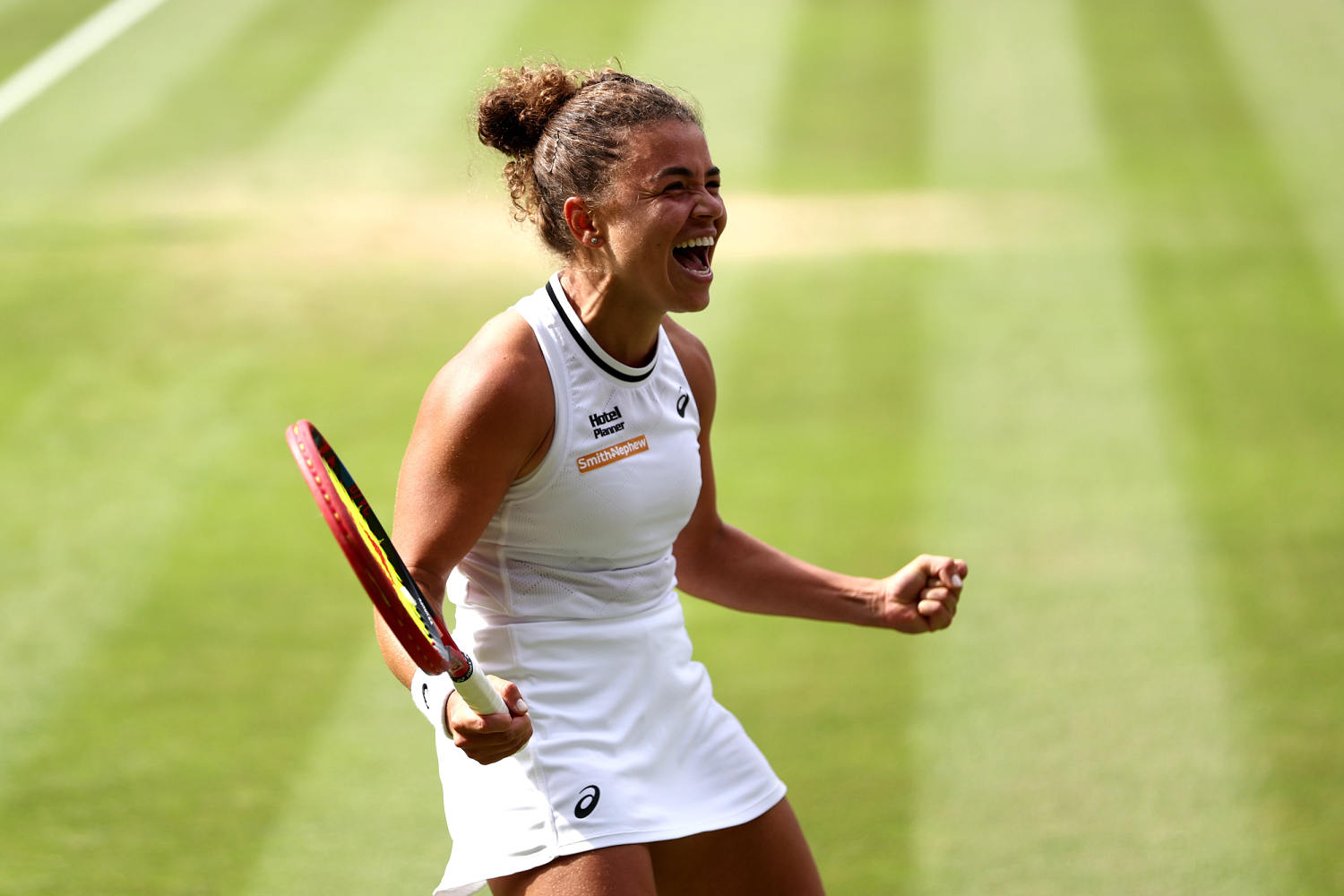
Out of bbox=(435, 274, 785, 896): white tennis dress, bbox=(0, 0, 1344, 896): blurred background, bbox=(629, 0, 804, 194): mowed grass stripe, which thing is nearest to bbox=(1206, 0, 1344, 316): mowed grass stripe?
bbox=(0, 0, 1344, 896): blurred background

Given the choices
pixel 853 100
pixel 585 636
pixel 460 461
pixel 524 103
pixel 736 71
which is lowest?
pixel 853 100

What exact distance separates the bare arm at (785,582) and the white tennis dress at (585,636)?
1.27 feet

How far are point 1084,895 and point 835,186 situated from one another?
6029 millimetres

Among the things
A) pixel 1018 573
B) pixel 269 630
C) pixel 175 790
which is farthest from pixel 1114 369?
pixel 175 790

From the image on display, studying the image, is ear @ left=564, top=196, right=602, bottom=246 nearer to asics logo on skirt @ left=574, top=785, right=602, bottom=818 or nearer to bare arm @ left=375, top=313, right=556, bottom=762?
bare arm @ left=375, top=313, right=556, bottom=762

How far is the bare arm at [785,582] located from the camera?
11.7ft

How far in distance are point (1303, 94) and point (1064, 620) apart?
19.9ft

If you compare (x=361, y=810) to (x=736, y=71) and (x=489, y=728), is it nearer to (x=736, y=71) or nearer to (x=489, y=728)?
(x=489, y=728)

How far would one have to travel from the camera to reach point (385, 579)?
258cm

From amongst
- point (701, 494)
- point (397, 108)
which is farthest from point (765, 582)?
Result: point (397, 108)

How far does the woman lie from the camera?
117 inches

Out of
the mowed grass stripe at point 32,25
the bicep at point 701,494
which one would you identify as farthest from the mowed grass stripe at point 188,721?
the mowed grass stripe at point 32,25

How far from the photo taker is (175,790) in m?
5.07

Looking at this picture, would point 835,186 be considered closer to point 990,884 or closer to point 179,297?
point 179,297
